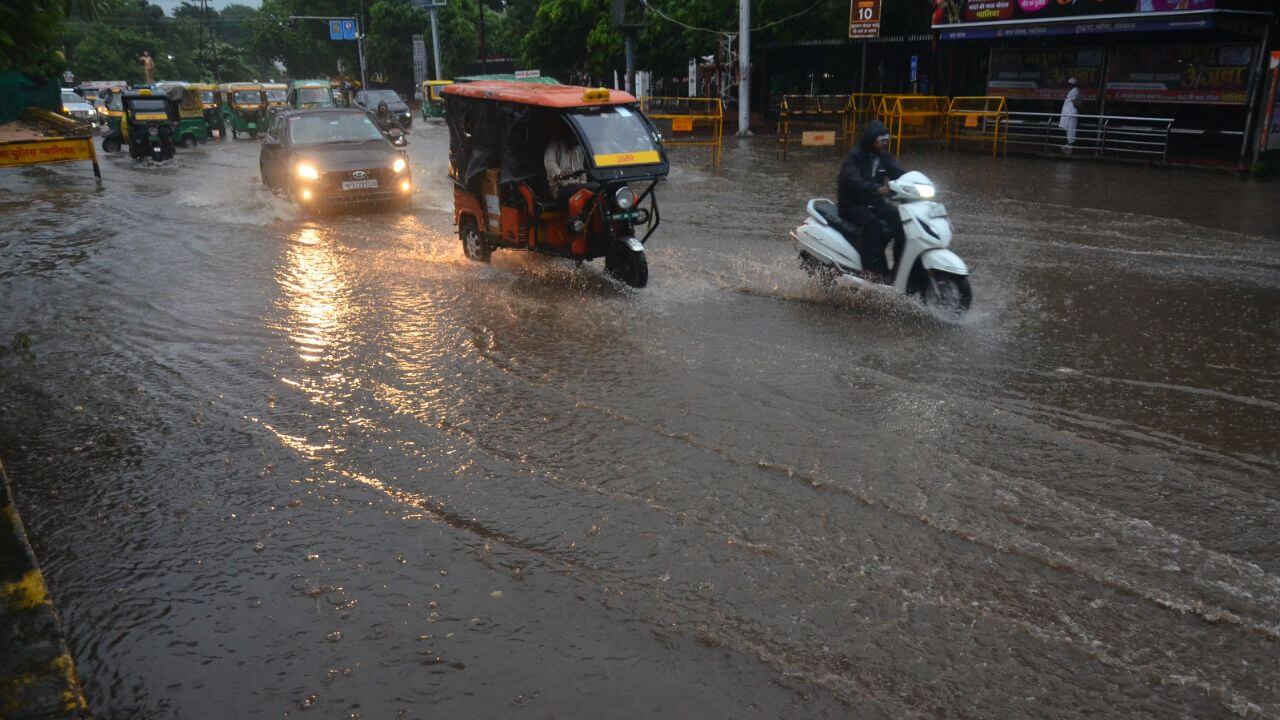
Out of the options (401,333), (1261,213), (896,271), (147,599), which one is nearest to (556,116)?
(401,333)

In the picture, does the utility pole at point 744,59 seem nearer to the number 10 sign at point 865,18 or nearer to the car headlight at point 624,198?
the number 10 sign at point 865,18

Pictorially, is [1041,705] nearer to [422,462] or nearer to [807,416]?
[807,416]

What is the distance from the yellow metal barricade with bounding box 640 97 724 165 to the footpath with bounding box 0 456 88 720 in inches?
764

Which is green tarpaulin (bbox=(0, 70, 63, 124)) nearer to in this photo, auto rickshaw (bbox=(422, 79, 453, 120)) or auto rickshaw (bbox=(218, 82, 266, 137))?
auto rickshaw (bbox=(218, 82, 266, 137))

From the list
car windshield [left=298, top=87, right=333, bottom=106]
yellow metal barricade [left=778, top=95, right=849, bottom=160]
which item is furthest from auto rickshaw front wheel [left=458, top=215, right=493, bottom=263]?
car windshield [left=298, top=87, right=333, bottom=106]

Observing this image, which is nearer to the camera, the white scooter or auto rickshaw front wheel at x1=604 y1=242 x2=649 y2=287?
the white scooter

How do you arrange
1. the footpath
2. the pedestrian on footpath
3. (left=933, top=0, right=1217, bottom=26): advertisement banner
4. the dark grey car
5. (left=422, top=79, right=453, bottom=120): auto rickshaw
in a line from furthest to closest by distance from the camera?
(left=422, top=79, right=453, bottom=120): auto rickshaw, the pedestrian on footpath, (left=933, top=0, right=1217, bottom=26): advertisement banner, the dark grey car, the footpath

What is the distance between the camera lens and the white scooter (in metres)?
7.94

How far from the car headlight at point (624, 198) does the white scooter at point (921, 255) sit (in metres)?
1.97

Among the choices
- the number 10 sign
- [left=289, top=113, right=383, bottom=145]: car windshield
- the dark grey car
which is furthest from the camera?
→ the number 10 sign

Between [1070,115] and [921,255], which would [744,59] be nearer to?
[1070,115]

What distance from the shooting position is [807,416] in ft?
19.5

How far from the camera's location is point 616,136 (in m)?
9.12

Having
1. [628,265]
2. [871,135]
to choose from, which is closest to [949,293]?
[871,135]
